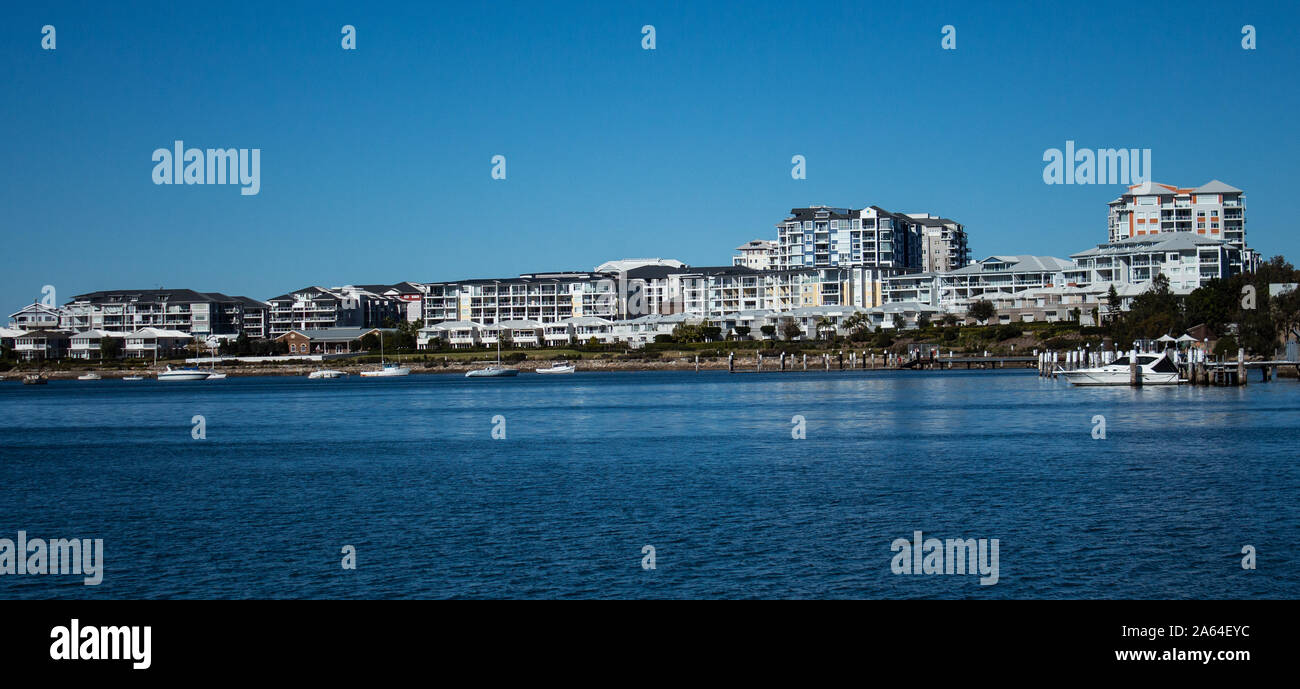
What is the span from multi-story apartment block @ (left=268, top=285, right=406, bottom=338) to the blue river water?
122 meters

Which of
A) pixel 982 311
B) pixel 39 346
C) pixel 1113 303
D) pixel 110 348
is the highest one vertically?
pixel 1113 303

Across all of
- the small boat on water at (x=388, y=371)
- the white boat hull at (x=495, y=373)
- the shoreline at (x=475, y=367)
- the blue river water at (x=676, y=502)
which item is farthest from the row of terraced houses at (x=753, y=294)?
the blue river water at (x=676, y=502)

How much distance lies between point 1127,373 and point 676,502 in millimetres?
56648

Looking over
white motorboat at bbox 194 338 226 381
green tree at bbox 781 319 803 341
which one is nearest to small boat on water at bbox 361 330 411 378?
white motorboat at bbox 194 338 226 381

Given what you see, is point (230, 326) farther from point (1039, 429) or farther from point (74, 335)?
point (1039, 429)

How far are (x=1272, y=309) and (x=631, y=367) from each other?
69.7 meters

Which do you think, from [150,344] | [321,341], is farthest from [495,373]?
[150,344]

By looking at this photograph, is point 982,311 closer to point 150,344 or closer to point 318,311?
point 318,311

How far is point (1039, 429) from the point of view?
43.1m

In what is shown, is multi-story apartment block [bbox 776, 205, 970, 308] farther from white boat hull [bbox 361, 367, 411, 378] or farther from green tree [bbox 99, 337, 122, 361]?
green tree [bbox 99, 337, 122, 361]

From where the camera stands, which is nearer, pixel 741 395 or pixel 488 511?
pixel 488 511

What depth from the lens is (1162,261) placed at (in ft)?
422

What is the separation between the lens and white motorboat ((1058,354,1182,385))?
7225 cm
